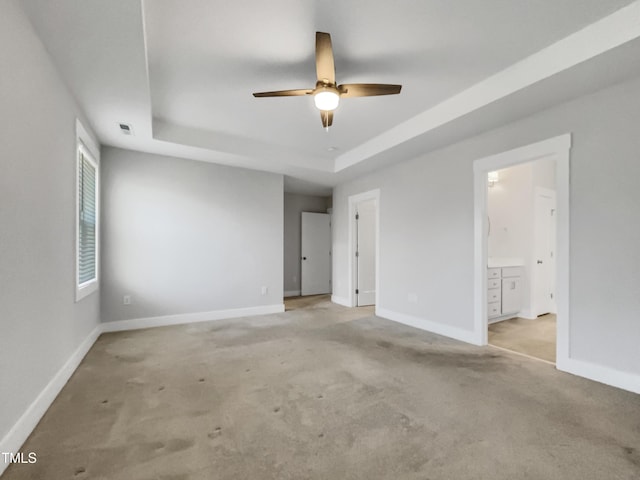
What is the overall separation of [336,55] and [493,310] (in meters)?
4.06

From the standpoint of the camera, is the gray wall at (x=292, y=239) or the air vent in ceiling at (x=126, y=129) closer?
the air vent in ceiling at (x=126, y=129)

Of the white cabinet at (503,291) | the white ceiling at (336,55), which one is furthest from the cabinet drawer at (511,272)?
the white ceiling at (336,55)

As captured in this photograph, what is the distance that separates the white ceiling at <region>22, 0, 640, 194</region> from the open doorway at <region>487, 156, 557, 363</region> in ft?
7.36

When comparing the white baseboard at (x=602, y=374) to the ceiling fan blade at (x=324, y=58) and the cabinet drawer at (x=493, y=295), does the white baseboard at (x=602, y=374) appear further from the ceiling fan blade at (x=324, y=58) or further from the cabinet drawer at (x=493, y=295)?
the ceiling fan blade at (x=324, y=58)

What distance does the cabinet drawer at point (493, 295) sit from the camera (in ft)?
14.8

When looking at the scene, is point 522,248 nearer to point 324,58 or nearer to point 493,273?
point 493,273

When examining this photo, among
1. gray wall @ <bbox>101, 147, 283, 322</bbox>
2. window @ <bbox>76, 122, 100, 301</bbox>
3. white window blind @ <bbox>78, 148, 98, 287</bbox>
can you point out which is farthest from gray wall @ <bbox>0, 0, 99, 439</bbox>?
gray wall @ <bbox>101, 147, 283, 322</bbox>

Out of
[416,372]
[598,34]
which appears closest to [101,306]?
[416,372]

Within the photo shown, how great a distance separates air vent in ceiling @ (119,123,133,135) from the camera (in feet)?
11.3

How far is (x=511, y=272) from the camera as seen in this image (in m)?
4.85

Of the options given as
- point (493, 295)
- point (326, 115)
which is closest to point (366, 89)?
point (326, 115)

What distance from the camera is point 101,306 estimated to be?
13.5 ft

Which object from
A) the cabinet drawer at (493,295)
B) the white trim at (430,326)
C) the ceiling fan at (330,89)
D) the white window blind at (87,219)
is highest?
the ceiling fan at (330,89)

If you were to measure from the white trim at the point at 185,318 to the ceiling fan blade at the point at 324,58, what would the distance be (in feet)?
12.5
